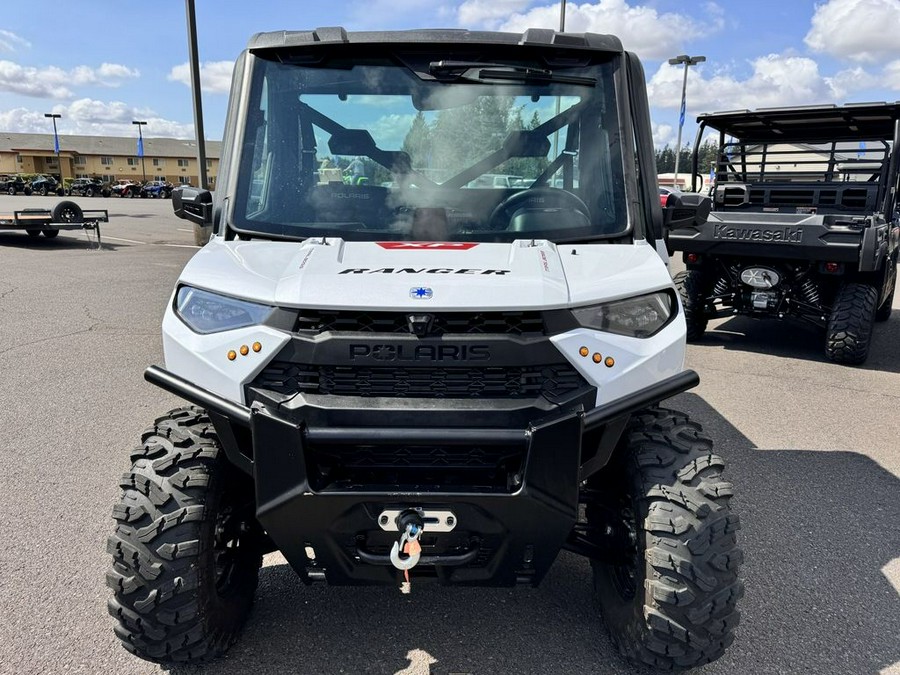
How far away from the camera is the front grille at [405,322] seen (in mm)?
2244

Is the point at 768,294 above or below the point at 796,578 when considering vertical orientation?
above

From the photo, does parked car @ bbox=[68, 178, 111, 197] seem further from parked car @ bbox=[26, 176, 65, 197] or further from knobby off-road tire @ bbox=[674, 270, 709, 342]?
knobby off-road tire @ bbox=[674, 270, 709, 342]

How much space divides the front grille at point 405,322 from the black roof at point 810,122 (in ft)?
21.8

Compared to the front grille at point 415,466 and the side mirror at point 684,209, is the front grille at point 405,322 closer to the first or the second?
the front grille at point 415,466

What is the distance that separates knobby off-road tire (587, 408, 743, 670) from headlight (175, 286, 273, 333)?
138cm

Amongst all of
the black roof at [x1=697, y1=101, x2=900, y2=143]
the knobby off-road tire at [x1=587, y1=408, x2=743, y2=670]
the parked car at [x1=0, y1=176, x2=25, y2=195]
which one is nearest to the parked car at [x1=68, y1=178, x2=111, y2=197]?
the parked car at [x1=0, y1=176, x2=25, y2=195]

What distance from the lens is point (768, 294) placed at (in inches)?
286

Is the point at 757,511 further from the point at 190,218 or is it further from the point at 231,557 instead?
the point at 190,218

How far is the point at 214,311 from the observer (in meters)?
2.38

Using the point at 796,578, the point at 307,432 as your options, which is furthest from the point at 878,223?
the point at 307,432

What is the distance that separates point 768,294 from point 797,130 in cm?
245

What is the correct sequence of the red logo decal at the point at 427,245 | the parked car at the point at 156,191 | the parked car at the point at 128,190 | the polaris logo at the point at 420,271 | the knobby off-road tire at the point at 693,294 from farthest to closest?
the parked car at the point at 156,191, the parked car at the point at 128,190, the knobby off-road tire at the point at 693,294, the red logo decal at the point at 427,245, the polaris logo at the point at 420,271

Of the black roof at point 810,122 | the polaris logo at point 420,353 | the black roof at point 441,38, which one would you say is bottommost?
the polaris logo at point 420,353

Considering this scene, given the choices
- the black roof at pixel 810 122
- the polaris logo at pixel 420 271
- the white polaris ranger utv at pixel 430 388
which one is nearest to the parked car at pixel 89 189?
the black roof at pixel 810 122
